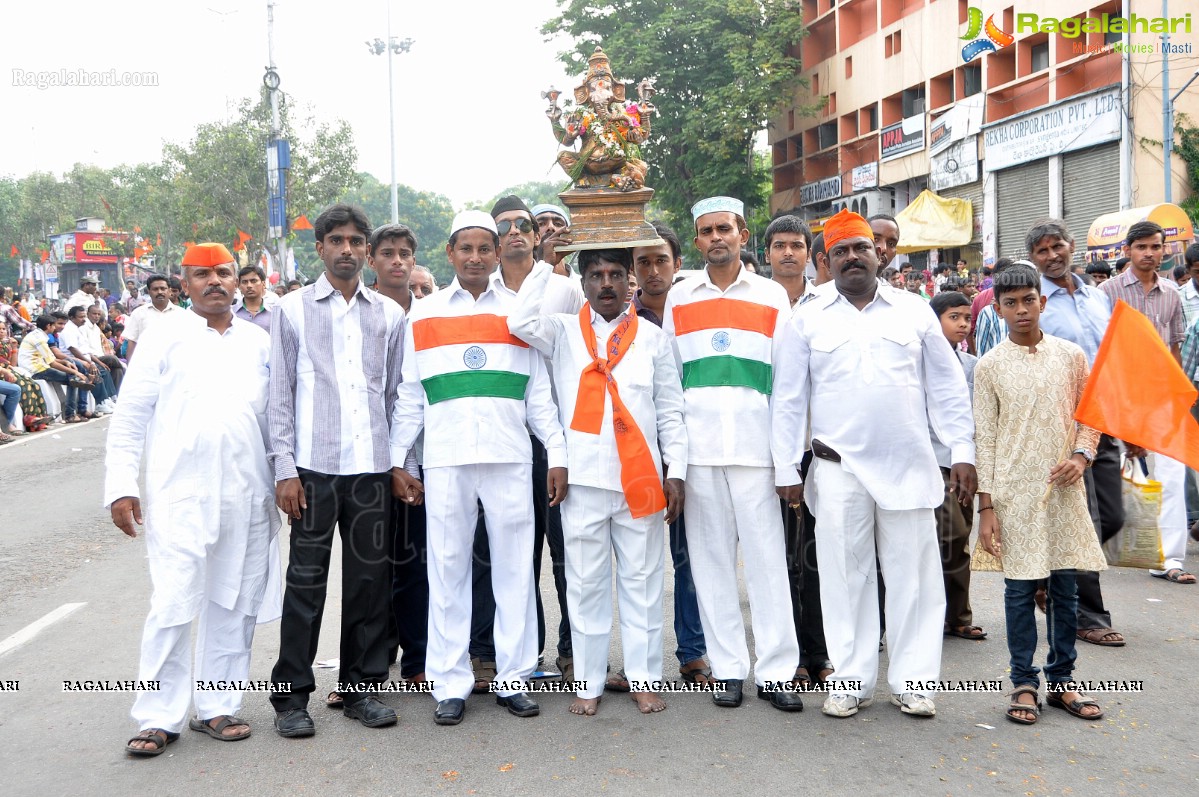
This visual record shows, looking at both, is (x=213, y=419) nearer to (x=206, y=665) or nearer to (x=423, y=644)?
(x=206, y=665)

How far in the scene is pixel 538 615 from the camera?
5.48m

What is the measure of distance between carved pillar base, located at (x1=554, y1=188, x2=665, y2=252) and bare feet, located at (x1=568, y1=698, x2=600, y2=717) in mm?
2163

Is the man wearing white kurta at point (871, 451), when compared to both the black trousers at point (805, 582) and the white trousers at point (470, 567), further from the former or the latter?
the white trousers at point (470, 567)

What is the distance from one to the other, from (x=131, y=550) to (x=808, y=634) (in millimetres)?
5995

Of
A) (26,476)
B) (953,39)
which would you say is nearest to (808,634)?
(26,476)

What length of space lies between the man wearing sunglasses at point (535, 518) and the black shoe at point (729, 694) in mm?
811

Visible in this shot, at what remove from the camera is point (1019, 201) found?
26.3m

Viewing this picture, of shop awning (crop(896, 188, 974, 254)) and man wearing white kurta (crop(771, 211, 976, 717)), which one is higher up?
shop awning (crop(896, 188, 974, 254))

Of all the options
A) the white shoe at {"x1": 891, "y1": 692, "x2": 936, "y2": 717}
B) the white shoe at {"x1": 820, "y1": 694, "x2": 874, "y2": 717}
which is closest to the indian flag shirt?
the white shoe at {"x1": 820, "y1": 694, "x2": 874, "y2": 717}

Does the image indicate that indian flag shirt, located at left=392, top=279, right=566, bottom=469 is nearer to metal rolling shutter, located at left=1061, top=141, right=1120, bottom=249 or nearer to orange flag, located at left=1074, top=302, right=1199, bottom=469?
orange flag, located at left=1074, top=302, right=1199, bottom=469

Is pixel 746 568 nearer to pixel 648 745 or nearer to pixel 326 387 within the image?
pixel 648 745

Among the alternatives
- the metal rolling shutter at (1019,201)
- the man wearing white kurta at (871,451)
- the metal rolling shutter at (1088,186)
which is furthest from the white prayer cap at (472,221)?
the metal rolling shutter at (1019,201)

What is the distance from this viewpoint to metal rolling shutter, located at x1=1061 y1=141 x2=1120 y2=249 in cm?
2284

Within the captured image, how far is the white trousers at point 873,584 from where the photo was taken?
16.1 feet
